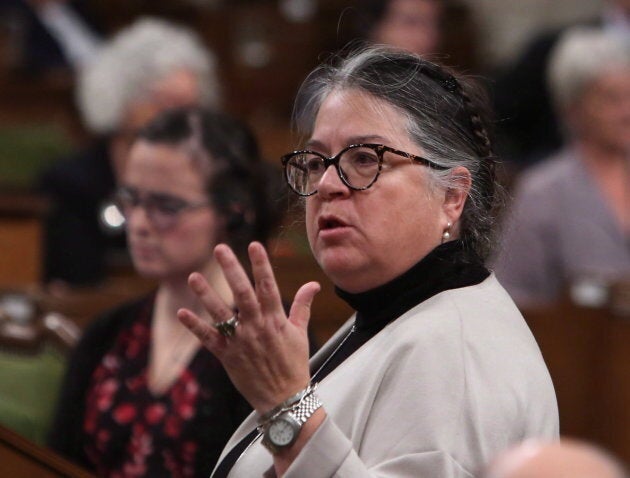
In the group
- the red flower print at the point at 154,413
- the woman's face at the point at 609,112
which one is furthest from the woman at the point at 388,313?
the woman's face at the point at 609,112

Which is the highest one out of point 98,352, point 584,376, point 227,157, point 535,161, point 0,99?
point 0,99

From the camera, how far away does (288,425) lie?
1.30 m

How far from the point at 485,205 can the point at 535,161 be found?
270 centimetres

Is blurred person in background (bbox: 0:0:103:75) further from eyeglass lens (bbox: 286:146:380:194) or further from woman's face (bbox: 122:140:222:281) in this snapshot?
eyeglass lens (bbox: 286:146:380:194)

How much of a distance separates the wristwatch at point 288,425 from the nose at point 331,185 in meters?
0.26

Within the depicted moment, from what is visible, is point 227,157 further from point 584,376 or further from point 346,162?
point 584,376

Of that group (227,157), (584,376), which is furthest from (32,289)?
(584,376)

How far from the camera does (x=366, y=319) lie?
1523mm

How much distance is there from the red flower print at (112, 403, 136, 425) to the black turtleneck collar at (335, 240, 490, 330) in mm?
691

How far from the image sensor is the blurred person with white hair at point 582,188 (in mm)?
3285

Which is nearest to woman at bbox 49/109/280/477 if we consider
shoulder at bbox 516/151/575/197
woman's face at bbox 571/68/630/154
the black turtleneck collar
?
the black turtleneck collar

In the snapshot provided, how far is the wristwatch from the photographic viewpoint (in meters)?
1.30

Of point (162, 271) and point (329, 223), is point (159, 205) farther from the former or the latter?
point (329, 223)

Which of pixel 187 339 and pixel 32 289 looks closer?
pixel 187 339
